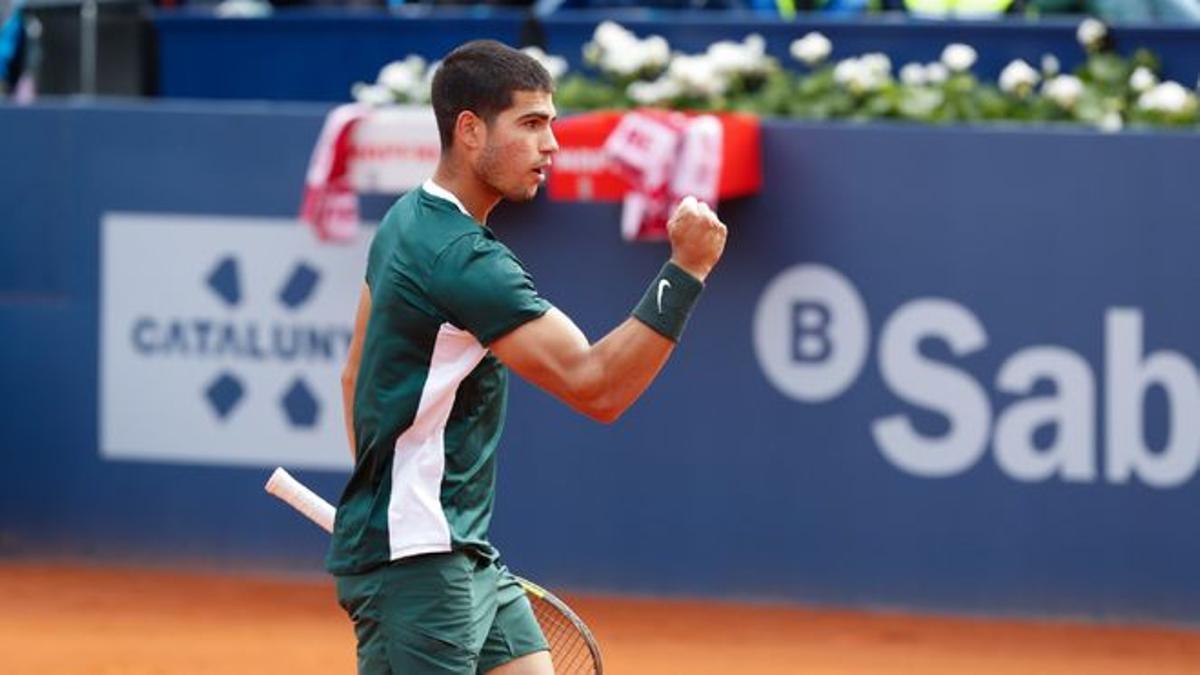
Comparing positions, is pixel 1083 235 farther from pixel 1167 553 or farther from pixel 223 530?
pixel 223 530

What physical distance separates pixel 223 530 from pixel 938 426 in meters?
3.05

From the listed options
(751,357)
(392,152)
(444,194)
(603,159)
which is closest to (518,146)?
(444,194)

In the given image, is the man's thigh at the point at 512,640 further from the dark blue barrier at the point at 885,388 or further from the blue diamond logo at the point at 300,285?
the blue diamond logo at the point at 300,285

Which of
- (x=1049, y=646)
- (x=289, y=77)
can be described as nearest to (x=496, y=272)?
(x=1049, y=646)

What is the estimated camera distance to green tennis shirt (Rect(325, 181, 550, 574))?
4199 millimetres

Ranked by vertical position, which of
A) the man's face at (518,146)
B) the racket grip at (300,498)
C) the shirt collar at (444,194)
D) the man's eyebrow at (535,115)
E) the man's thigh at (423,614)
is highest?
the man's eyebrow at (535,115)

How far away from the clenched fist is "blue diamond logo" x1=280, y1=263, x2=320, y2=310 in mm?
5559

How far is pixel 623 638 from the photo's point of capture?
28.2 ft

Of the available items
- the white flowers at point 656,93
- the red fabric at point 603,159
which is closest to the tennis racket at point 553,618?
the red fabric at point 603,159

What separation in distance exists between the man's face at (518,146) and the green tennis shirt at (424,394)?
10 centimetres

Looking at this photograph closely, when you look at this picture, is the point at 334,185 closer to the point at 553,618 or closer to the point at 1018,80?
the point at 1018,80

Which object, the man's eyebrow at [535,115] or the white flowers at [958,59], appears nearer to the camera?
the man's eyebrow at [535,115]

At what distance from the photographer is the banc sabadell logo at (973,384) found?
862 centimetres

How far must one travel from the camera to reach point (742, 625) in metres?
8.88
